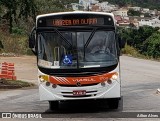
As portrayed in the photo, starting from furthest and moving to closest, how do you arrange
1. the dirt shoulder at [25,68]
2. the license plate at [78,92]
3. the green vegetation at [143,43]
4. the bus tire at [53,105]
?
the green vegetation at [143,43] → the dirt shoulder at [25,68] → the bus tire at [53,105] → the license plate at [78,92]

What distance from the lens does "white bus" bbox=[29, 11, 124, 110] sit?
12047 millimetres

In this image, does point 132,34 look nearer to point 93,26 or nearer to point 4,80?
point 4,80

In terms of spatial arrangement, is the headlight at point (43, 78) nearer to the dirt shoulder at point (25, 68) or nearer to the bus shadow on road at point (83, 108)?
the bus shadow on road at point (83, 108)

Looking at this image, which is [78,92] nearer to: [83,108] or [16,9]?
[83,108]

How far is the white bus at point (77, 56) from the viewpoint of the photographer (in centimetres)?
1205

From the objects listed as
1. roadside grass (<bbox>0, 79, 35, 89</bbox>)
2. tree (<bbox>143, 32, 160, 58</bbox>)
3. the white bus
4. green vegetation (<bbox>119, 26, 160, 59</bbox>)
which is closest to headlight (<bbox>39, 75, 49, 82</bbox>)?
the white bus

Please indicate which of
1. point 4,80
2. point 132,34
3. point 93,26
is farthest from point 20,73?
point 132,34

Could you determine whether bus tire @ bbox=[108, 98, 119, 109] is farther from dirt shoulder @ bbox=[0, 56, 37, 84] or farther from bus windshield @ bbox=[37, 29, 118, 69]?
dirt shoulder @ bbox=[0, 56, 37, 84]

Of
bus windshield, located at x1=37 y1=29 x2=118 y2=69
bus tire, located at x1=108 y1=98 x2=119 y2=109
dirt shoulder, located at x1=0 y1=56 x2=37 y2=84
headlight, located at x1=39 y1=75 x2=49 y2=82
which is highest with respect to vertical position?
bus windshield, located at x1=37 y1=29 x2=118 y2=69

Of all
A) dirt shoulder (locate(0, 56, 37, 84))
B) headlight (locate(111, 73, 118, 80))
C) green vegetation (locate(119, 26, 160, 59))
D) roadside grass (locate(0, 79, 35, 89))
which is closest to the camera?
headlight (locate(111, 73, 118, 80))

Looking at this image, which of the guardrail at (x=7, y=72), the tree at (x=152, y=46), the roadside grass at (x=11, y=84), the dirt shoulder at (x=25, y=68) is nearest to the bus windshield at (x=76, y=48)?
the roadside grass at (x=11, y=84)

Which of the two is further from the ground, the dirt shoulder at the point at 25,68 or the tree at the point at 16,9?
the tree at the point at 16,9

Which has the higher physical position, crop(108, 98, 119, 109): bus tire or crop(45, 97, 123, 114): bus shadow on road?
crop(108, 98, 119, 109): bus tire

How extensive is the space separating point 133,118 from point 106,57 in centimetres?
215
